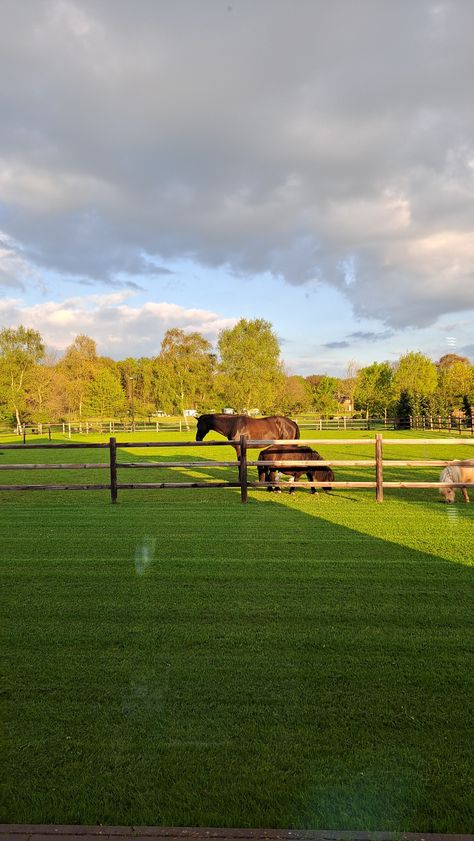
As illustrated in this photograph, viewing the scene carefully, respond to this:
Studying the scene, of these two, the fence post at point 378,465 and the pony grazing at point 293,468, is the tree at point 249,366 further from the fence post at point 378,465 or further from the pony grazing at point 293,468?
the fence post at point 378,465

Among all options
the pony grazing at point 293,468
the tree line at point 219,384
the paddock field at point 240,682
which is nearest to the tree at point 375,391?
the tree line at point 219,384

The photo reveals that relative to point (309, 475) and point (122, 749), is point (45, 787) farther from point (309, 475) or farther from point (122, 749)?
point (309, 475)

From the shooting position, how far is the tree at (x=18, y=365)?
168 ft

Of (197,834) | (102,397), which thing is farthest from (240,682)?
(102,397)

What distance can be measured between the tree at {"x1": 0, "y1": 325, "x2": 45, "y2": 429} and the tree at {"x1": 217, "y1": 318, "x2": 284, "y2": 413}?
62.2 feet

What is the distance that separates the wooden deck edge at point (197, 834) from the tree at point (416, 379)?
5301 cm

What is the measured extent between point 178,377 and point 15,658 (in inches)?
2418

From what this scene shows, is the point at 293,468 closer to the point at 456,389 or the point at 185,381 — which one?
the point at 456,389

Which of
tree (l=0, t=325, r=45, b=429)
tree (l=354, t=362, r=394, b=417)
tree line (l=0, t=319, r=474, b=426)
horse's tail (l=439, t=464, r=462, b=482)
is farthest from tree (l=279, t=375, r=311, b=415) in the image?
horse's tail (l=439, t=464, r=462, b=482)

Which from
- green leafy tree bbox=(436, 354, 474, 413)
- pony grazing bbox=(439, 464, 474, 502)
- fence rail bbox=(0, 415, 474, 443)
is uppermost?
green leafy tree bbox=(436, 354, 474, 413)

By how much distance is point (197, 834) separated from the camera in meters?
2.14

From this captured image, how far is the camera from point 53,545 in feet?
23.6

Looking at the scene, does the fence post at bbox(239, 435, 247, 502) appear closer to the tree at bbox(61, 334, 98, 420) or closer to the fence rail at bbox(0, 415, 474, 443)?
the fence rail at bbox(0, 415, 474, 443)

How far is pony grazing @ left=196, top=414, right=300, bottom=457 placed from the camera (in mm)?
15469
